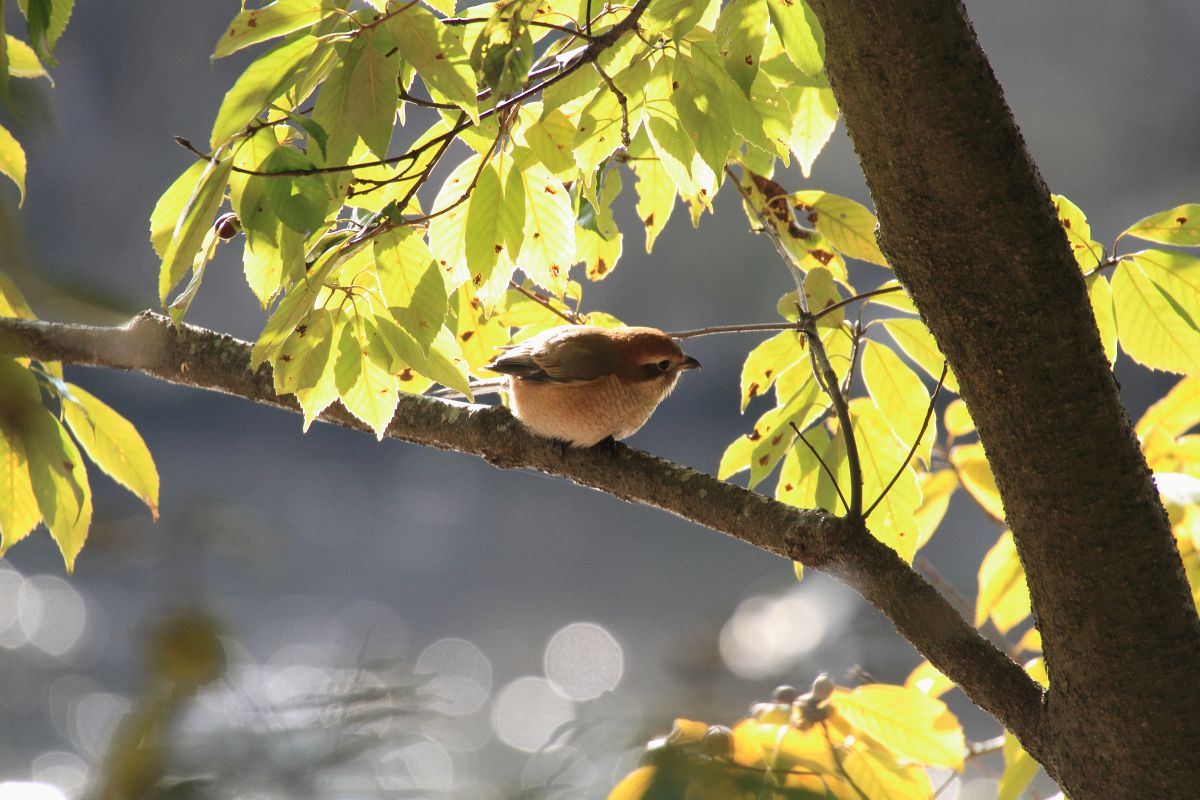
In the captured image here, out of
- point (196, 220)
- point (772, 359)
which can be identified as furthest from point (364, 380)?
point (772, 359)

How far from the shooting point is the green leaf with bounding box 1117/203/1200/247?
50.1 inches

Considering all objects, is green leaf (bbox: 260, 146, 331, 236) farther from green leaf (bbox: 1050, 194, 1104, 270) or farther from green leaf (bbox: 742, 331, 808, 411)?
green leaf (bbox: 1050, 194, 1104, 270)

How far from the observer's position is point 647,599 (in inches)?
180

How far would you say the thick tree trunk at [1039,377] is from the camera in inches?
37.7

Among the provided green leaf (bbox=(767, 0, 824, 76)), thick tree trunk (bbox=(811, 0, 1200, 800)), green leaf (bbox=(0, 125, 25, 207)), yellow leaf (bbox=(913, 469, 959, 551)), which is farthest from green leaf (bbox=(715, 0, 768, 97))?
green leaf (bbox=(0, 125, 25, 207))

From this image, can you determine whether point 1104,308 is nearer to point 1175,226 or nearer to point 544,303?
point 1175,226

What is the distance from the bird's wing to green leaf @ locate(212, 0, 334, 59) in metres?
1.00

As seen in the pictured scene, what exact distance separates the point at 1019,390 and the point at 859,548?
0.29 metres

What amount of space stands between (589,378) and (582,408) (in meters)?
0.17

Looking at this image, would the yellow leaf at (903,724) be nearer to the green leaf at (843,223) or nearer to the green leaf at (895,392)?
the green leaf at (895,392)

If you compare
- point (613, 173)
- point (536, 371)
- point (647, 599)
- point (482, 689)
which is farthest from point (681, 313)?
point (482, 689)

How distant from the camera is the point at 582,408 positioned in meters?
1.87

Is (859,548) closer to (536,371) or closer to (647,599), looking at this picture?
(536,371)

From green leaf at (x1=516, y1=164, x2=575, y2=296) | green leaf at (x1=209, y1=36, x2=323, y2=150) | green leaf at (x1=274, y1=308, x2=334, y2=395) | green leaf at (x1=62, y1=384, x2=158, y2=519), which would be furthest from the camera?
green leaf at (x1=62, y1=384, x2=158, y2=519)
